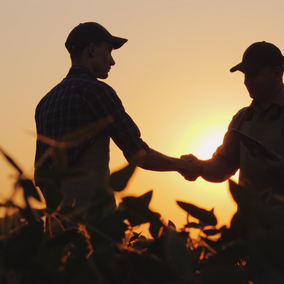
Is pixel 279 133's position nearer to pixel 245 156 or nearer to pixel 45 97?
pixel 245 156

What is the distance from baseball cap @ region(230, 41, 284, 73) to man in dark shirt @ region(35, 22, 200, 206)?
1.13m

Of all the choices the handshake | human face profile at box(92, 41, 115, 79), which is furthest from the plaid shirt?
the handshake

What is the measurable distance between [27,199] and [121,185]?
4.0 inches

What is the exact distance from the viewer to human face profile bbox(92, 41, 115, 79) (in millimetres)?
2867

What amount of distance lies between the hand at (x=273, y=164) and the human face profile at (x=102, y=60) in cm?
130

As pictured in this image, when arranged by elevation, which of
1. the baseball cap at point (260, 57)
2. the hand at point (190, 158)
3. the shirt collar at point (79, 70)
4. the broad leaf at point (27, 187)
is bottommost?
the hand at point (190, 158)

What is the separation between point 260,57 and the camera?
10.9 feet

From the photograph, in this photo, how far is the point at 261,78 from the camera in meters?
3.24

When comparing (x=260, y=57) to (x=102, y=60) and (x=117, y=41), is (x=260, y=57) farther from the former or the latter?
(x=102, y=60)

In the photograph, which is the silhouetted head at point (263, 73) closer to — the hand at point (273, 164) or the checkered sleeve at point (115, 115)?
the hand at point (273, 164)

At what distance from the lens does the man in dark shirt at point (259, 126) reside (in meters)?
2.98

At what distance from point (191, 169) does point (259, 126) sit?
0.76 metres

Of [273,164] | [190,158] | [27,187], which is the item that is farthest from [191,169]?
[27,187]

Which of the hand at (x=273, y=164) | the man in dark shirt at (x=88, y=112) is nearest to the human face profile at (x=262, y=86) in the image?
the hand at (x=273, y=164)
